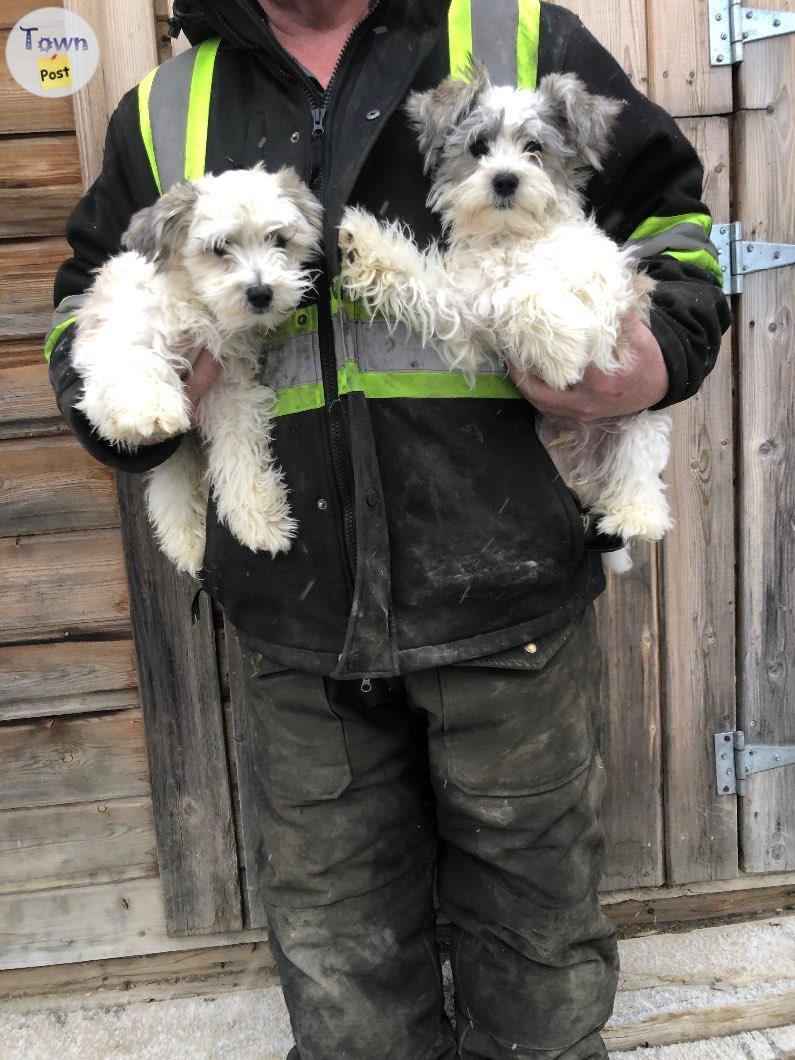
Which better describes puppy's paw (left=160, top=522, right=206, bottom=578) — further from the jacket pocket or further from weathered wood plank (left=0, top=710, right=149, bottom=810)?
weathered wood plank (left=0, top=710, right=149, bottom=810)

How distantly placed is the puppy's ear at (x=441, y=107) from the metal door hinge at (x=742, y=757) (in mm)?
2018

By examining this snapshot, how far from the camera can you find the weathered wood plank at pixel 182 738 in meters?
2.57

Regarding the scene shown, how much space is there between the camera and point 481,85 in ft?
5.82

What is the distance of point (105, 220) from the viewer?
199 cm

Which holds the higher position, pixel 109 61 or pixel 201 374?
pixel 109 61

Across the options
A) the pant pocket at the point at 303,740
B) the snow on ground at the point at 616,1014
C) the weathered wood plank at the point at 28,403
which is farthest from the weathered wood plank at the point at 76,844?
the weathered wood plank at the point at 28,403

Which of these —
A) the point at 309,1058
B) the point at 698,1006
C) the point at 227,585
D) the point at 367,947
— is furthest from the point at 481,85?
the point at 698,1006

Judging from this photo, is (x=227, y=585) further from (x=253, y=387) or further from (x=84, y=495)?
(x=84, y=495)

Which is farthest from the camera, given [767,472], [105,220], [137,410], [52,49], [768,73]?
[767,472]

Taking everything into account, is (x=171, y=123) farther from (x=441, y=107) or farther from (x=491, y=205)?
(x=491, y=205)

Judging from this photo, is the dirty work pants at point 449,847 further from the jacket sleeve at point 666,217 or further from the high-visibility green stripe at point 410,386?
the jacket sleeve at point 666,217

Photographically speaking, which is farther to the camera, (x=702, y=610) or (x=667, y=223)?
(x=702, y=610)

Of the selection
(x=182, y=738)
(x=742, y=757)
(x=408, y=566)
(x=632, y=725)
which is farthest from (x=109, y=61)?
(x=742, y=757)

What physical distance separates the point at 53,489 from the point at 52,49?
3.96 feet
